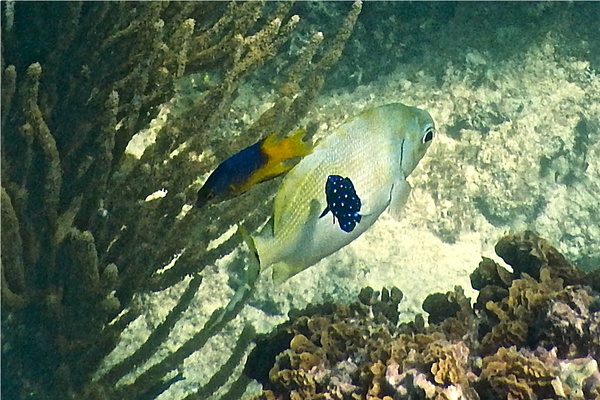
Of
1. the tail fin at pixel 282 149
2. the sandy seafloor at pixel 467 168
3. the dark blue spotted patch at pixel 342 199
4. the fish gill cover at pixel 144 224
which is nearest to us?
the dark blue spotted patch at pixel 342 199

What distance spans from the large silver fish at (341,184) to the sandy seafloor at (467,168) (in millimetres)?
1800

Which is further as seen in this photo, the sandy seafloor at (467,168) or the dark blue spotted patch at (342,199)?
the sandy seafloor at (467,168)

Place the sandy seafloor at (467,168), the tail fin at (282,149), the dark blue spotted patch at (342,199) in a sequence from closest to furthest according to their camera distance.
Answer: the dark blue spotted patch at (342,199), the tail fin at (282,149), the sandy seafloor at (467,168)

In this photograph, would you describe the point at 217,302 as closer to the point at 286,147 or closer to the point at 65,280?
the point at 65,280

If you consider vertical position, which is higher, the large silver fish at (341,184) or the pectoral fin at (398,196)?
the large silver fish at (341,184)

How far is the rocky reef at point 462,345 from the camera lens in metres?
1.62

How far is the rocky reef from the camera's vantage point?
1616 millimetres

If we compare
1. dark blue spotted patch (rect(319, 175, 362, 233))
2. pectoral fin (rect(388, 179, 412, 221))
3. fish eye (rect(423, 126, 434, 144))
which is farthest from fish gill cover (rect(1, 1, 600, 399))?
fish eye (rect(423, 126, 434, 144))

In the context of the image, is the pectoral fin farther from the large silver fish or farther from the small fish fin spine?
the small fish fin spine

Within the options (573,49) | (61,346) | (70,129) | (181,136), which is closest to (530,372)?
(181,136)

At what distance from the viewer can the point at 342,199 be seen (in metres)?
1.49

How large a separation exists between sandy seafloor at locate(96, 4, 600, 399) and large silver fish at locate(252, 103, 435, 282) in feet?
5.90

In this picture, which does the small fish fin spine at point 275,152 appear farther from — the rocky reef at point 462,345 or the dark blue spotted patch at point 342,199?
the rocky reef at point 462,345

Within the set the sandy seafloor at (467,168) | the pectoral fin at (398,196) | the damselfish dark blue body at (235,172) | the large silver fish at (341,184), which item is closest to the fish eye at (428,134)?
the large silver fish at (341,184)
